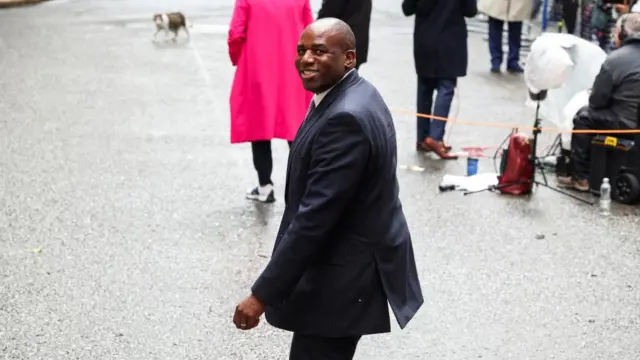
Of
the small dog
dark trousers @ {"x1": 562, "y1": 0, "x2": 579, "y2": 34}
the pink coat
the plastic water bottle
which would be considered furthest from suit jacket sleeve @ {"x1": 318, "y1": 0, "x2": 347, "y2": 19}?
the small dog

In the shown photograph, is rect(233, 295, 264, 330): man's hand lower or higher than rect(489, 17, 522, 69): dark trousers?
higher

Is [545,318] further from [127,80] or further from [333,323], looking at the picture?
[127,80]

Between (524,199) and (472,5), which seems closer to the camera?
(524,199)

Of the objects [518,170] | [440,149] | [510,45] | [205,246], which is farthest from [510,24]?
[205,246]

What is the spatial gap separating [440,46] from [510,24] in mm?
5473

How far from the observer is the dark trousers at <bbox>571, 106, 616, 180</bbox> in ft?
29.3

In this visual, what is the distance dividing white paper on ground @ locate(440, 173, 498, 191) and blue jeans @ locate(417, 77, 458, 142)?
1020mm

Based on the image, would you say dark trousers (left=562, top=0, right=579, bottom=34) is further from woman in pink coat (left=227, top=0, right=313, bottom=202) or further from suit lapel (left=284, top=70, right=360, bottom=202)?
suit lapel (left=284, top=70, right=360, bottom=202)

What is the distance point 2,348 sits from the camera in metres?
5.76

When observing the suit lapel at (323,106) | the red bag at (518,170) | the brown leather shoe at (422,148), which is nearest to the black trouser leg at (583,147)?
the red bag at (518,170)

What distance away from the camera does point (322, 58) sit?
3852 mm

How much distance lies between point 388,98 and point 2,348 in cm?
793

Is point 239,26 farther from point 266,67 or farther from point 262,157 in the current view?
point 262,157

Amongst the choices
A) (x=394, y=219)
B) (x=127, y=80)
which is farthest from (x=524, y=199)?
(x=127, y=80)
